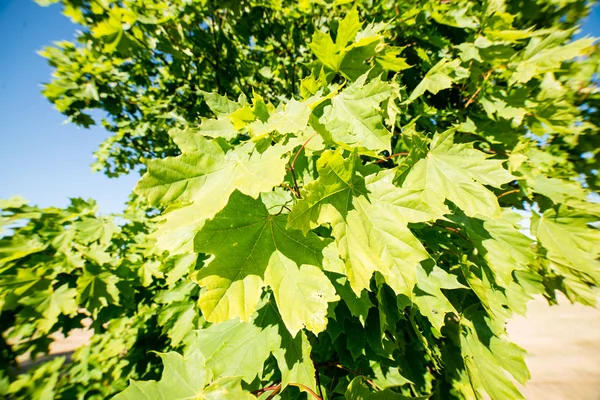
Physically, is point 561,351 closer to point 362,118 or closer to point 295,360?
point 295,360

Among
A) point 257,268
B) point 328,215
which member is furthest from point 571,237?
point 257,268

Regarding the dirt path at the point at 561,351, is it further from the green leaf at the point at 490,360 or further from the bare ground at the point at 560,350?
the green leaf at the point at 490,360

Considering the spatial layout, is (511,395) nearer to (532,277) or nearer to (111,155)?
(532,277)

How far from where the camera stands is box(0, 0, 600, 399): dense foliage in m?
0.89

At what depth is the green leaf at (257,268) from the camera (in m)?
0.81

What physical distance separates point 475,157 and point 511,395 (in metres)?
1.45

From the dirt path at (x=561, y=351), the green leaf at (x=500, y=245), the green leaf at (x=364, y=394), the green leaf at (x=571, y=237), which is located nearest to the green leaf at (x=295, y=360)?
the green leaf at (x=364, y=394)

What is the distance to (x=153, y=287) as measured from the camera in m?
2.80

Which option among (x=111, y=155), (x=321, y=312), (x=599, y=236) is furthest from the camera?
(x=111, y=155)

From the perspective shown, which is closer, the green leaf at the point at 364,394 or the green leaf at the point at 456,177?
the green leaf at the point at 364,394

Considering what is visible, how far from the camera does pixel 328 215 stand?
893 millimetres

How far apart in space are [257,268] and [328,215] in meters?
0.32

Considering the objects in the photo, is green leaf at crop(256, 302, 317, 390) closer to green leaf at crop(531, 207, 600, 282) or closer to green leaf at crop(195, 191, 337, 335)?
green leaf at crop(195, 191, 337, 335)

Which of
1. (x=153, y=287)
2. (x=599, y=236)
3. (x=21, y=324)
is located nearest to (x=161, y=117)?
(x=153, y=287)
